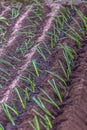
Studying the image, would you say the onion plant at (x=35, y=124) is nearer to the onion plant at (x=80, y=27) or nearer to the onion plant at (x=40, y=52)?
the onion plant at (x=40, y=52)

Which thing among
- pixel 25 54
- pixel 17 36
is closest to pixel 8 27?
pixel 17 36

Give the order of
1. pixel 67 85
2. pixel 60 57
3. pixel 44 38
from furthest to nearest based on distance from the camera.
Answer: pixel 44 38 < pixel 60 57 < pixel 67 85

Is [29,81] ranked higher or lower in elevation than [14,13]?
lower

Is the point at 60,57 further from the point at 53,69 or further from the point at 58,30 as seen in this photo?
the point at 58,30

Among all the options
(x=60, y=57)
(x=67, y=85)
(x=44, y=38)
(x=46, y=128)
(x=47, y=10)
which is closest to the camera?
(x=46, y=128)

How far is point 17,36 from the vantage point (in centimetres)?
406

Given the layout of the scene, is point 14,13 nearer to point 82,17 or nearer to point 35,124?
point 82,17

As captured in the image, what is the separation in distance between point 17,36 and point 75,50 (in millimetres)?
631

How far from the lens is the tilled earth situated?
295cm

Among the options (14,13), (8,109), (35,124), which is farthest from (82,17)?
(35,124)

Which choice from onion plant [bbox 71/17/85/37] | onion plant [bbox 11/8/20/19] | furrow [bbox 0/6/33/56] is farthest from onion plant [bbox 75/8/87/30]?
onion plant [bbox 11/8/20/19]

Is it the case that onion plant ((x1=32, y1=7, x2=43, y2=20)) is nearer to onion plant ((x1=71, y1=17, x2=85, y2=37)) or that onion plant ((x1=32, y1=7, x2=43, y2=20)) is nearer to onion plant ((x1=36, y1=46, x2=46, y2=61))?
onion plant ((x1=71, y1=17, x2=85, y2=37))

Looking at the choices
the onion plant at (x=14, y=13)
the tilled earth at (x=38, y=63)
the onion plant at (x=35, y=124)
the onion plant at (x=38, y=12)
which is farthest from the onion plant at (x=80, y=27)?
the onion plant at (x=35, y=124)

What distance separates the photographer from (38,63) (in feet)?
A: 12.0
